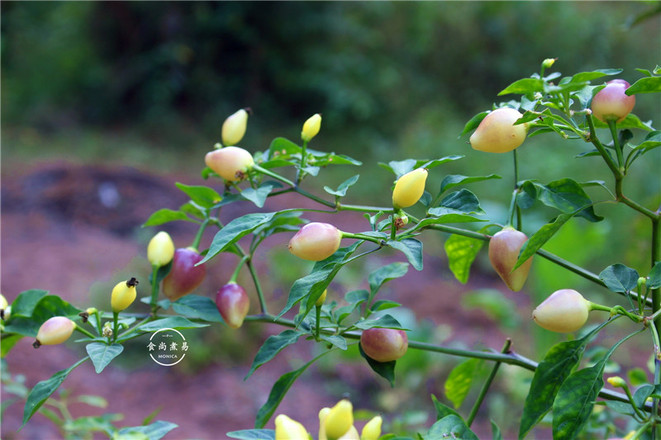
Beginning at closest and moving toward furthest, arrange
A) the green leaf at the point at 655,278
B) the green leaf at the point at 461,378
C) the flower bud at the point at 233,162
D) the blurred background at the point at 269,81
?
the green leaf at the point at 655,278 → the flower bud at the point at 233,162 → the green leaf at the point at 461,378 → the blurred background at the point at 269,81

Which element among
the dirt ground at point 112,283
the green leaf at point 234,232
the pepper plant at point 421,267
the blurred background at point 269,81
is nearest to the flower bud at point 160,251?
the pepper plant at point 421,267

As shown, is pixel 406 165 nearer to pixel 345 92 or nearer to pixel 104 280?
pixel 104 280

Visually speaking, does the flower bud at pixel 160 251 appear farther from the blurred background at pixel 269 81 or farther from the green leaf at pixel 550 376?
the blurred background at pixel 269 81

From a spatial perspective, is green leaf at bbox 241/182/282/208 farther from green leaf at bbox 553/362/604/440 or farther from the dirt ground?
the dirt ground

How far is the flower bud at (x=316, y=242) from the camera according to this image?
0.44m

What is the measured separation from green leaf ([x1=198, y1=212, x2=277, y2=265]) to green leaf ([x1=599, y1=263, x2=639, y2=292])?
0.26 meters

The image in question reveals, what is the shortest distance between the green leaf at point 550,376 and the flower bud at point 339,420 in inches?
7.1

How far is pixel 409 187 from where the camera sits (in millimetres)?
453

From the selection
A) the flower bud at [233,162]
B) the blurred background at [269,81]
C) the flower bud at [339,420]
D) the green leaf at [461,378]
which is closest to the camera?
the flower bud at [339,420]

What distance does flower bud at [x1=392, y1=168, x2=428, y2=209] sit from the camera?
0.45 m

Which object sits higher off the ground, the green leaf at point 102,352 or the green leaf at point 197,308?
the green leaf at point 102,352

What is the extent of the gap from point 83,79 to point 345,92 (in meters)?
2.13

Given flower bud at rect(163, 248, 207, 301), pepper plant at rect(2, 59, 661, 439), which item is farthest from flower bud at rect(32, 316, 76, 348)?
flower bud at rect(163, 248, 207, 301)

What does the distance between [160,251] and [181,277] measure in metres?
0.03
